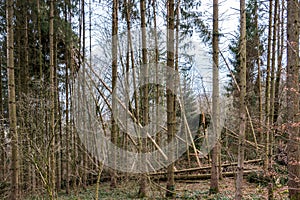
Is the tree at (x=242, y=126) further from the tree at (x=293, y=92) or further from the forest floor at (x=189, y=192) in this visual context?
the forest floor at (x=189, y=192)

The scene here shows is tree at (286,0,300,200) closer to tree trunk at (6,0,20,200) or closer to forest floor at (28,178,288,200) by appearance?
forest floor at (28,178,288,200)

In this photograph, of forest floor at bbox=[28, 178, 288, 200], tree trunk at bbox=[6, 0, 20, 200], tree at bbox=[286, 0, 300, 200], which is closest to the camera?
tree at bbox=[286, 0, 300, 200]

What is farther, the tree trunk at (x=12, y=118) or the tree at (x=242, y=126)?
the tree trunk at (x=12, y=118)

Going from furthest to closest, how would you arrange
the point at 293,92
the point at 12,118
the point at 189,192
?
the point at 189,192, the point at 12,118, the point at 293,92

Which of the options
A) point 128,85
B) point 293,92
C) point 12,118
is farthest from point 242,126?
point 128,85

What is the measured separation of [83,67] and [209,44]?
4.44m

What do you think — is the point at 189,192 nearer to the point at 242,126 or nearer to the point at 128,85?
the point at 242,126

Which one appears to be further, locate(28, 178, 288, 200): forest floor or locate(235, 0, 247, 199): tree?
locate(28, 178, 288, 200): forest floor

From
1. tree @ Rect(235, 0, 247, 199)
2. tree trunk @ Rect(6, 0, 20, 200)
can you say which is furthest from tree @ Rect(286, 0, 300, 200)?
tree trunk @ Rect(6, 0, 20, 200)

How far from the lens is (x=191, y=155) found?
40.8ft

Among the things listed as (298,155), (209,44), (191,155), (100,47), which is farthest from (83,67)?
(298,155)

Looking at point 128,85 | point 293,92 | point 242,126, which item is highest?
point 128,85

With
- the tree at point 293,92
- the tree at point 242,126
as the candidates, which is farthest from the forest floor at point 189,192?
the tree at point 242,126

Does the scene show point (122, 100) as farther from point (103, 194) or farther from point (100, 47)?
point (103, 194)
